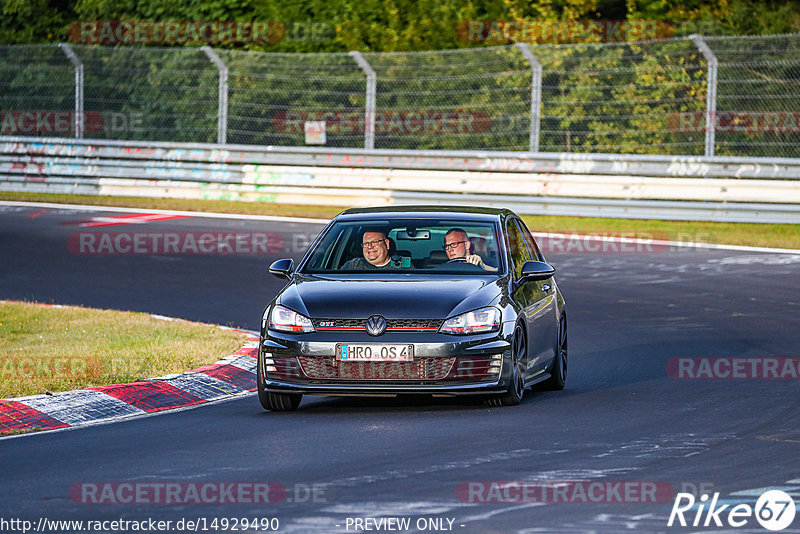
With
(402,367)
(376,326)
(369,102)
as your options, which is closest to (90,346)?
(376,326)

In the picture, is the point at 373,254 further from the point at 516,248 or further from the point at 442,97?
the point at 442,97

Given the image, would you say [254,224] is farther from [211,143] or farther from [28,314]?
[28,314]

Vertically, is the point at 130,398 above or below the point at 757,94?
below

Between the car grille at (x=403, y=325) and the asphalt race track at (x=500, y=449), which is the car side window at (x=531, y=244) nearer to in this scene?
the asphalt race track at (x=500, y=449)

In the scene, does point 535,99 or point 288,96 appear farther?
point 288,96

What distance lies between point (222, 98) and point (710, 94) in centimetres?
898

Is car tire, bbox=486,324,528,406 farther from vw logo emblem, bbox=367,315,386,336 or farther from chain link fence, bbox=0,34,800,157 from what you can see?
chain link fence, bbox=0,34,800,157

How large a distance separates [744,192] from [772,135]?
4.12 ft

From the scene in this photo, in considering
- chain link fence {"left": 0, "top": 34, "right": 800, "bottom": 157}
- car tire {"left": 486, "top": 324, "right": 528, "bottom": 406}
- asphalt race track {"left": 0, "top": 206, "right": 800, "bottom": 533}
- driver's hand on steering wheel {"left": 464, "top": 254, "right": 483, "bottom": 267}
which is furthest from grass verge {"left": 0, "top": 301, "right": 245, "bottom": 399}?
chain link fence {"left": 0, "top": 34, "right": 800, "bottom": 157}

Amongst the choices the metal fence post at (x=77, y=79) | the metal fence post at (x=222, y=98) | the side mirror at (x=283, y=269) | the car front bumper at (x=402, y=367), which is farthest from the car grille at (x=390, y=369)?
the metal fence post at (x=77, y=79)

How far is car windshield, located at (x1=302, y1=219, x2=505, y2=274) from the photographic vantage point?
10859 millimetres

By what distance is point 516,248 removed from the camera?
1141 cm

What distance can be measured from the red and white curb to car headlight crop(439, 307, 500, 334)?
6.88 feet

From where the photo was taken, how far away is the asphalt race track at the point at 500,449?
273 inches
